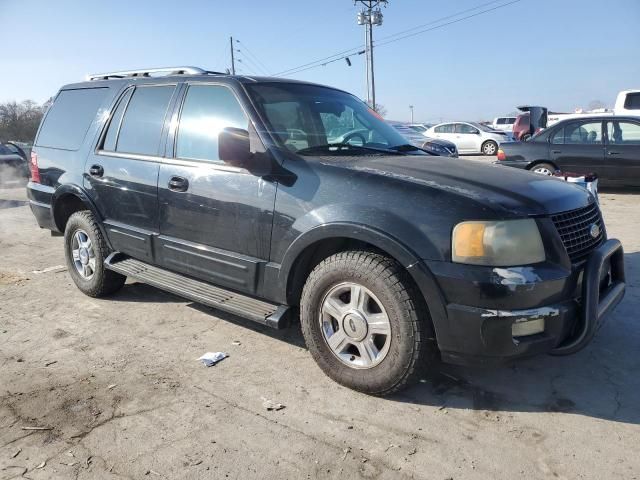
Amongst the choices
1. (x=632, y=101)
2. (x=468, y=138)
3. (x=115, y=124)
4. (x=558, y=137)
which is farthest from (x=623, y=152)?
(x=468, y=138)

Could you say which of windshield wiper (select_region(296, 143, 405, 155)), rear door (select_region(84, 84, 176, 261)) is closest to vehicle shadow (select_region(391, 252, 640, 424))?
windshield wiper (select_region(296, 143, 405, 155))

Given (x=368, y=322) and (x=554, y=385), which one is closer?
(x=368, y=322)

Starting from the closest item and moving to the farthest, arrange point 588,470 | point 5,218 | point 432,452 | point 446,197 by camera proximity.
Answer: point 588,470 < point 432,452 < point 446,197 < point 5,218

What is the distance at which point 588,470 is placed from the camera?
7.38 ft

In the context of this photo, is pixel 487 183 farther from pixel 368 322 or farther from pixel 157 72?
pixel 157 72

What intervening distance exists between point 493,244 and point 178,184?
2.20 metres

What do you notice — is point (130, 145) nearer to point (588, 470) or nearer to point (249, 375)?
point (249, 375)

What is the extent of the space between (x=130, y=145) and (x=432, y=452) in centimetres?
320

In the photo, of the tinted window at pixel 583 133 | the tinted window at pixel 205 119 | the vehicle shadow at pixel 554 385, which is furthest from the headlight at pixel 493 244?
the tinted window at pixel 583 133

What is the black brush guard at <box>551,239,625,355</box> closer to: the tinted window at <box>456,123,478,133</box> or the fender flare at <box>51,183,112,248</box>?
the fender flare at <box>51,183,112,248</box>

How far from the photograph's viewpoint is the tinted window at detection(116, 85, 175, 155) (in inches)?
153

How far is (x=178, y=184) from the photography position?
356 centimetres

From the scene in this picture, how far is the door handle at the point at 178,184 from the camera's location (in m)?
3.52

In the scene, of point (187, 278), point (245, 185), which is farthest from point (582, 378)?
point (187, 278)
